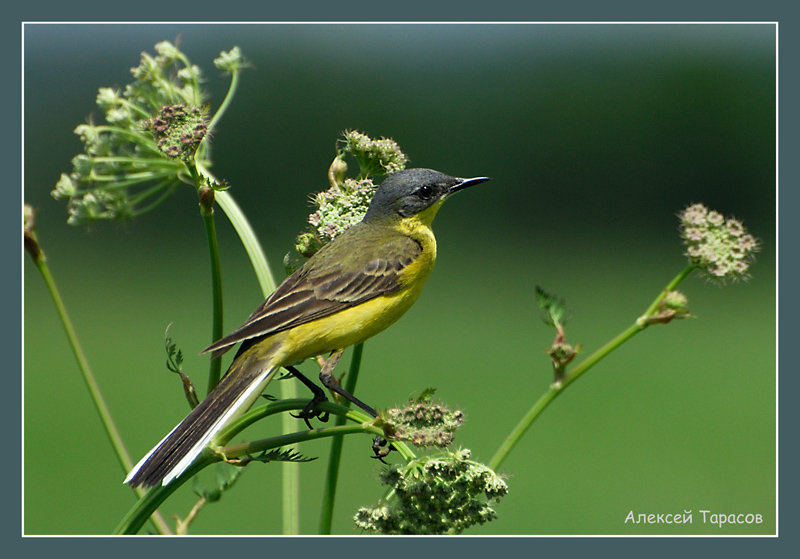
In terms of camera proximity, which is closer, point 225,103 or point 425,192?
point 225,103

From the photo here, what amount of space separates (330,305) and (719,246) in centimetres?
149

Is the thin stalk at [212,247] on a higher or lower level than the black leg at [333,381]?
higher

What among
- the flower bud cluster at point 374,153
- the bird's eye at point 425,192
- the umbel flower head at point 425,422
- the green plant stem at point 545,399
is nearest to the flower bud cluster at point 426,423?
the umbel flower head at point 425,422

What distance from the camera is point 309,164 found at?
46.1ft

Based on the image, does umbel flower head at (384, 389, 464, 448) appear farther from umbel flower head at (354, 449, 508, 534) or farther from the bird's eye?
the bird's eye

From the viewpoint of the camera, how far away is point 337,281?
3242 millimetres

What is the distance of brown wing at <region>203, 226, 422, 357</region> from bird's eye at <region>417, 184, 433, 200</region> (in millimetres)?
266

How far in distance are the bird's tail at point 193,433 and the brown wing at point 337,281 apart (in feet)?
0.65

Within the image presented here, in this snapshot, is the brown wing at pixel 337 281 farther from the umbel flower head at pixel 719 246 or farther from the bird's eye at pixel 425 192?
the umbel flower head at pixel 719 246

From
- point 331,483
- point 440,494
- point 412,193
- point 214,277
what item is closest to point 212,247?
point 214,277

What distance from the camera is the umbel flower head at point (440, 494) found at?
2268mm

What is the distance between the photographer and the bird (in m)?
2.52

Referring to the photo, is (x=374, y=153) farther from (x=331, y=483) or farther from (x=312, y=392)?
(x=331, y=483)

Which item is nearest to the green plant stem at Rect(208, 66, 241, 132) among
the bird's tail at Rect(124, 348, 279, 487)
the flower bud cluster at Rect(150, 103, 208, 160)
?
the flower bud cluster at Rect(150, 103, 208, 160)
